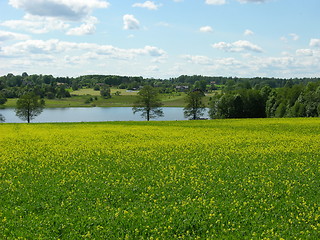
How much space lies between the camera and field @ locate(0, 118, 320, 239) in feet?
39.3

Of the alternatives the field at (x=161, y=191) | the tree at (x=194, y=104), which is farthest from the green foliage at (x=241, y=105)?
the field at (x=161, y=191)

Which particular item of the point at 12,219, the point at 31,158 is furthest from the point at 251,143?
the point at 12,219

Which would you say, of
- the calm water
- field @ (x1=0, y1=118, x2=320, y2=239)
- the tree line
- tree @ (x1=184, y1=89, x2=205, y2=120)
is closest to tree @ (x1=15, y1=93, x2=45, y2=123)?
the calm water

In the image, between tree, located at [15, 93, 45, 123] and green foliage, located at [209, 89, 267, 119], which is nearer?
tree, located at [15, 93, 45, 123]

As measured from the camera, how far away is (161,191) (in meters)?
15.8

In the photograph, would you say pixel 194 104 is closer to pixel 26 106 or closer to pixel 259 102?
pixel 259 102

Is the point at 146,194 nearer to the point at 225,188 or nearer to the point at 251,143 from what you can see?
the point at 225,188

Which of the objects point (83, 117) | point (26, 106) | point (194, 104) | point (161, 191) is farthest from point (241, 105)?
point (161, 191)

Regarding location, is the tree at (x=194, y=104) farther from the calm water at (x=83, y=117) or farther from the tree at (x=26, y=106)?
the tree at (x=26, y=106)

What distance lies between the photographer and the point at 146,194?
15.3 metres

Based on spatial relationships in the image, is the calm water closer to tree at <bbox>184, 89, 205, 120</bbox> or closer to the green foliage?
tree at <bbox>184, 89, 205, 120</bbox>

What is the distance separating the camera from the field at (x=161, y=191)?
1198 cm

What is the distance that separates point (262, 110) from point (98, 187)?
97.5 meters

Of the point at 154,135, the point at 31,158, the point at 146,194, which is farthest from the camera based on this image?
the point at 154,135
